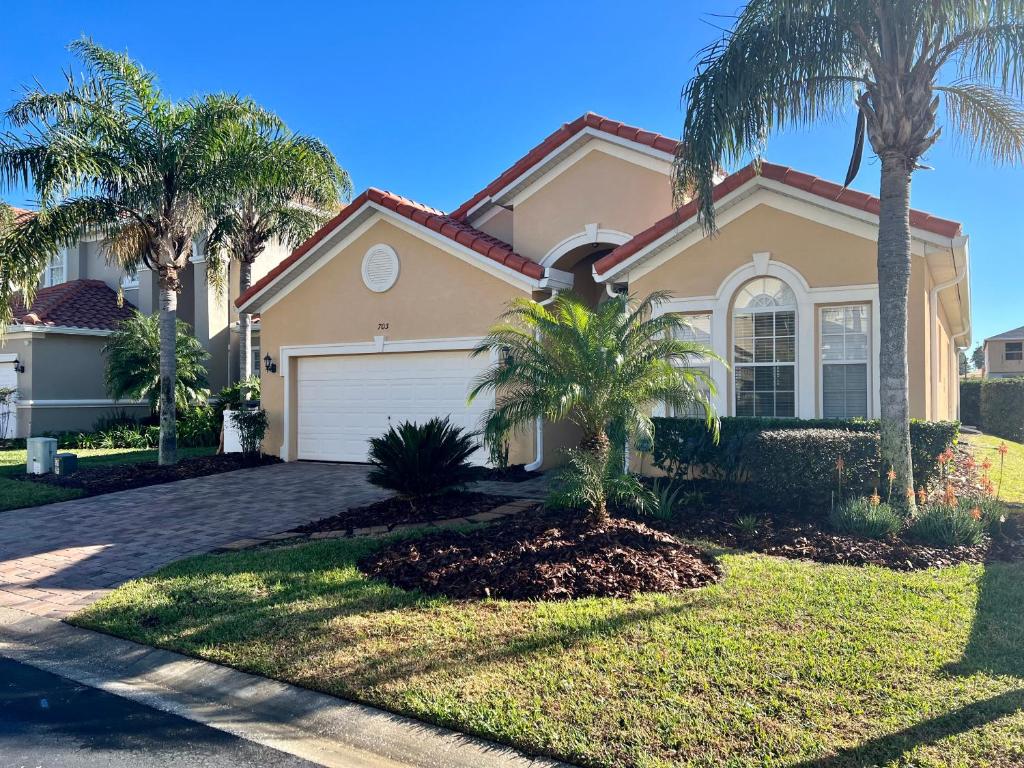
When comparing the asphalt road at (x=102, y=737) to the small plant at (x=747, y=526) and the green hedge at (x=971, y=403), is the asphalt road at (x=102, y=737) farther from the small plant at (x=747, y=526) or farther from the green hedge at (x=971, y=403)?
the green hedge at (x=971, y=403)

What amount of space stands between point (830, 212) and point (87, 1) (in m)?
12.5

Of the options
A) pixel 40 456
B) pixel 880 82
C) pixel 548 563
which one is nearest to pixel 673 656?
pixel 548 563

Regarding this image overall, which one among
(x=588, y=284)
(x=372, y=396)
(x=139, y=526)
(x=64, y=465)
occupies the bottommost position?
(x=139, y=526)

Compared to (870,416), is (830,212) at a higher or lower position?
higher

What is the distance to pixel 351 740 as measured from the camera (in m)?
4.21

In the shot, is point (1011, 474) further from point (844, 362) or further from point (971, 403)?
point (971, 403)

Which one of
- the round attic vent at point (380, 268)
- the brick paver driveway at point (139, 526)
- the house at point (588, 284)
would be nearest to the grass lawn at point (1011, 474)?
the house at point (588, 284)

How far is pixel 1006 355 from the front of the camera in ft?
180

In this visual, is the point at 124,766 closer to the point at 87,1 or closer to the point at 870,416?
the point at 870,416

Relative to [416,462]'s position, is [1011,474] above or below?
below

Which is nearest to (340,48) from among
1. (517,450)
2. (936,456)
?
(517,450)

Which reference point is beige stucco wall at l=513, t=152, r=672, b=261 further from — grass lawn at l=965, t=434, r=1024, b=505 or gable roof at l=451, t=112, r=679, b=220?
grass lawn at l=965, t=434, r=1024, b=505

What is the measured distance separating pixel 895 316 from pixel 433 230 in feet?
28.7

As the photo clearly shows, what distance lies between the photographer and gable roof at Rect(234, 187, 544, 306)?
1378 cm
